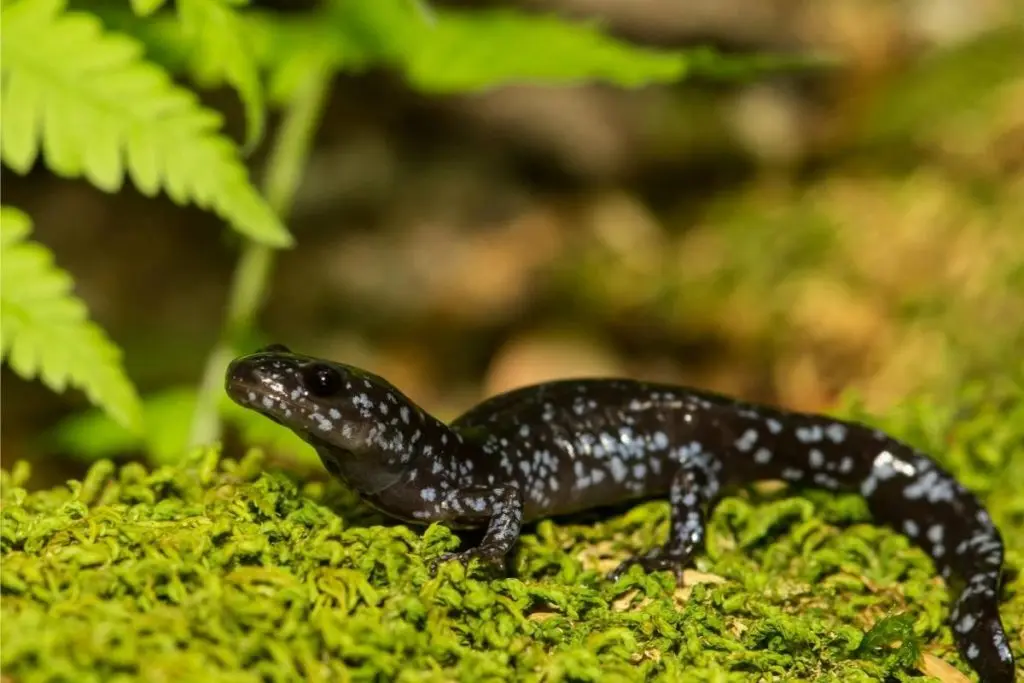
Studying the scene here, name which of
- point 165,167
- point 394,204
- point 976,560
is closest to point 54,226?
point 394,204

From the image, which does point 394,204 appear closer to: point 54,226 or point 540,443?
point 54,226

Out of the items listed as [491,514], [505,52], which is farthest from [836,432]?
→ [505,52]

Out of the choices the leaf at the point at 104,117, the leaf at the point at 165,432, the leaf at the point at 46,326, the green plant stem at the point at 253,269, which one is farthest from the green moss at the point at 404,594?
the green plant stem at the point at 253,269

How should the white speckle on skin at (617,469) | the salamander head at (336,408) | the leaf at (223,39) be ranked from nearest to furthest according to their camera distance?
the salamander head at (336,408)
the leaf at (223,39)
the white speckle on skin at (617,469)

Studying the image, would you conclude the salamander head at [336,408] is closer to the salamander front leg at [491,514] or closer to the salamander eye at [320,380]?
the salamander eye at [320,380]

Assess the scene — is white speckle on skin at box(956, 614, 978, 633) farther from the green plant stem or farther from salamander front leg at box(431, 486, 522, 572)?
the green plant stem
